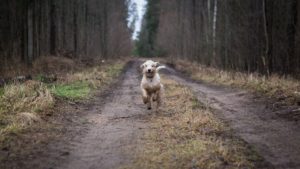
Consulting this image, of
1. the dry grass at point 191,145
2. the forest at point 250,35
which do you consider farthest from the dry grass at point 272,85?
the dry grass at point 191,145

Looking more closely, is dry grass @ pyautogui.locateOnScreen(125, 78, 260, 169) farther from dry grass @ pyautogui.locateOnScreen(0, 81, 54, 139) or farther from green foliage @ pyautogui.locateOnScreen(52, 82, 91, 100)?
green foliage @ pyautogui.locateOnScreen(52, 82, 91, 100)

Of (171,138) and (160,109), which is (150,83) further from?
(171,138)

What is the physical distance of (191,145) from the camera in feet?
28.4

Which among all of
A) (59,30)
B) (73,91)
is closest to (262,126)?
(73,91)

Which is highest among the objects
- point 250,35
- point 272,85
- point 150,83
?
point 250,35

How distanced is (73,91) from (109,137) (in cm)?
781

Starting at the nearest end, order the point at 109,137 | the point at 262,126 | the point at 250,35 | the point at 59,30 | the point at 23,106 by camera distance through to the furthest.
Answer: the point at 109,137 < the point at 262,126 < the point at 23,106 < the point at 250,35 < the point at 59,30

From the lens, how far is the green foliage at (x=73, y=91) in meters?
15.6

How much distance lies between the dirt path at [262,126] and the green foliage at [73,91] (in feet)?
13.4

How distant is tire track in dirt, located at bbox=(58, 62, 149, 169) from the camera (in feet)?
25.7

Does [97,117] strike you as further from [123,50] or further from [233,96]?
[123,50]

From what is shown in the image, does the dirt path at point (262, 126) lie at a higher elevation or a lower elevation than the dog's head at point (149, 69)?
lower

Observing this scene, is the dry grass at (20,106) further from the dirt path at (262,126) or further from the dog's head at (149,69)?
the dirt path at (262,126)

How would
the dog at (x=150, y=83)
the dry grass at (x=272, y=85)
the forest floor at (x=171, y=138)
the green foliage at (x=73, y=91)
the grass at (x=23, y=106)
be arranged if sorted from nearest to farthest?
the forest floor at (x=171, y=138), the grass at (x=23, y=106), the dog at (x=150, y=83), the dry grass at (x=272, y=85), the green foliage at (x=73, y=91)
